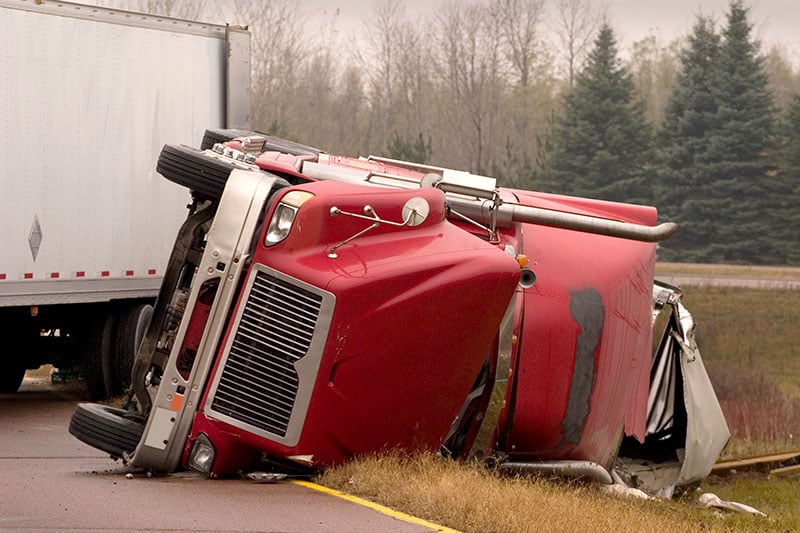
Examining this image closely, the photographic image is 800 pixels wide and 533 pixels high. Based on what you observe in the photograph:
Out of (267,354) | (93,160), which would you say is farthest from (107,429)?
(93,160)

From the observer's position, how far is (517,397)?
28.0 feet

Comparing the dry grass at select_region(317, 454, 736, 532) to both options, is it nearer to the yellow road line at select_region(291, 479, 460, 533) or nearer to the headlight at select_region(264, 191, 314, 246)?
the yellow road line at select_region(291, 479, 460, 533)

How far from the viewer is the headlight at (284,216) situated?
7.54 m

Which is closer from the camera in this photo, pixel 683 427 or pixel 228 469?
pixel 228 469

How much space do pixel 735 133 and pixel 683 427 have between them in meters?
48.4

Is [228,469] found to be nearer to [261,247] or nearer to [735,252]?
[261,247]

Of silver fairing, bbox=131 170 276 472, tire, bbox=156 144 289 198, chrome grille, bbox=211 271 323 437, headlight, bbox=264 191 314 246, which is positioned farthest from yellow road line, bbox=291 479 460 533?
tire, bbox=156 144 289 198

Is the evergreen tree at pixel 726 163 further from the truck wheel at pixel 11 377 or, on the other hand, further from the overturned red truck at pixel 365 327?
the overturned red truck at pixel 365 327

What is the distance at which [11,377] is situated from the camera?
1492 centimetres

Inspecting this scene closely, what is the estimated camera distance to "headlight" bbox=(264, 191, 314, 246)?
Result: 7.54 m

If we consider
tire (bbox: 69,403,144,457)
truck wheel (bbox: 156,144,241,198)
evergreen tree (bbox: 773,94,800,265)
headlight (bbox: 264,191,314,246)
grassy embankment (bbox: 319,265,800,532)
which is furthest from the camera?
evergreen tree (bbox: 773,94,800,265)

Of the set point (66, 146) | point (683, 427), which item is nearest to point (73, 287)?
point (66, 146)

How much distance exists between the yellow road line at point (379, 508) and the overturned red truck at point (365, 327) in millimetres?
132

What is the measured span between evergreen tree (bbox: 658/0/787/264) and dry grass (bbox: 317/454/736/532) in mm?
51825
